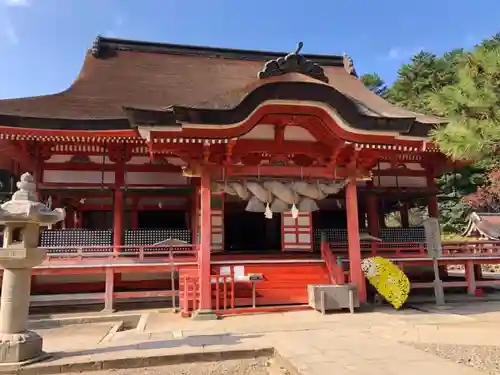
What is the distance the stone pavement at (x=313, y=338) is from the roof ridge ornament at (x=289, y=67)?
17.3 ft

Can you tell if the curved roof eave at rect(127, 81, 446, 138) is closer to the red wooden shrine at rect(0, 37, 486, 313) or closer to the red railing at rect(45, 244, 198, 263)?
the red wooden shrine at rect(0, 37, 486, 313)

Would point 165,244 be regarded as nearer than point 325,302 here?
No

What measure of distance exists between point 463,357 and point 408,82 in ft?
141

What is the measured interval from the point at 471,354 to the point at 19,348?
5.96 metres

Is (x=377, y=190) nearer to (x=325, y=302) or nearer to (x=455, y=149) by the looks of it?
(x=325, y=302)

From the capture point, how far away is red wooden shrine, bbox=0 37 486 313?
27.2 ft

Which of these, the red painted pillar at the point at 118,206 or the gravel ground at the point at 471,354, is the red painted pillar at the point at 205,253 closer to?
the red painted pillar at the point at 118,206

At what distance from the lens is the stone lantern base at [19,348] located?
4.90m

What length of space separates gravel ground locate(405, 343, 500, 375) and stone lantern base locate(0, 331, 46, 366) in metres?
5.29

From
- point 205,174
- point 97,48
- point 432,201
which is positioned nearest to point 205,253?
point 205,174

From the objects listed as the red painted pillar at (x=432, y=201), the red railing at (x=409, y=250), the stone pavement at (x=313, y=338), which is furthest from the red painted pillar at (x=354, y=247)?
the red painted pillar at (x=432, y=201)

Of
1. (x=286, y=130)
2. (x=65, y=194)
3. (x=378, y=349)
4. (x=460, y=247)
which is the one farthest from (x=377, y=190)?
(x=65, y=194)

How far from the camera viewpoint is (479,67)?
19.0 ft

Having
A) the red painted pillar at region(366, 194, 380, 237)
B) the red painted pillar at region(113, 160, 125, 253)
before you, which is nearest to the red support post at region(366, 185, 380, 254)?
the red painted pillar at region(366, 194, 380, 237)
